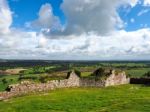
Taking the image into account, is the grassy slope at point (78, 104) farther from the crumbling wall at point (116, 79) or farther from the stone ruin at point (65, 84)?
the crumbling wall at point (116, 79)

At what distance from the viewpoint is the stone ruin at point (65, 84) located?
192 ft

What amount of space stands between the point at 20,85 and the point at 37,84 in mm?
4636

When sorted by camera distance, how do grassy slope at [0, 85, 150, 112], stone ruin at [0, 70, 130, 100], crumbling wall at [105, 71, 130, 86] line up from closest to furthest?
grassy slope at [0, 85, 150, 112] < stone ruin at [0, 70, 130, 100] < crumbling wall at [105, 71, 130, 86]

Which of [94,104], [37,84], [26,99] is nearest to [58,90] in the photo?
[37,84]

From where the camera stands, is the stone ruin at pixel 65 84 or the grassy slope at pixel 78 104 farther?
the stone ruin at pixel 65 84

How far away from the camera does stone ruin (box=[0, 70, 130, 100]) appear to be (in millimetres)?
58378

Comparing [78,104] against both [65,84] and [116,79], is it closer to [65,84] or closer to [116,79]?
[65,84]

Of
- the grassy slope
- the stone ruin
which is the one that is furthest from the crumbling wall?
the grassy slope

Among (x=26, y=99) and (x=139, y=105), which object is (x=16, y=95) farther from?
(x=139, y=105)

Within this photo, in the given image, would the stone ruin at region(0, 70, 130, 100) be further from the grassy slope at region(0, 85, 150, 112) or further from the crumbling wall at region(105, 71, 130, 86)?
the grassy slope at region(0, 85, 150, 112)

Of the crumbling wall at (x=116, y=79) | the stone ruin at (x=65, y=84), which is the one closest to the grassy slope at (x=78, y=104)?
the stone ruin at (x=65, y=84)

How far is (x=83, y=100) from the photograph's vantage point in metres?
51.9

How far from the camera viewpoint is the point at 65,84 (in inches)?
2854

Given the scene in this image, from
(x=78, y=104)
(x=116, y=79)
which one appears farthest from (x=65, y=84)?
(x=78, y=104)
